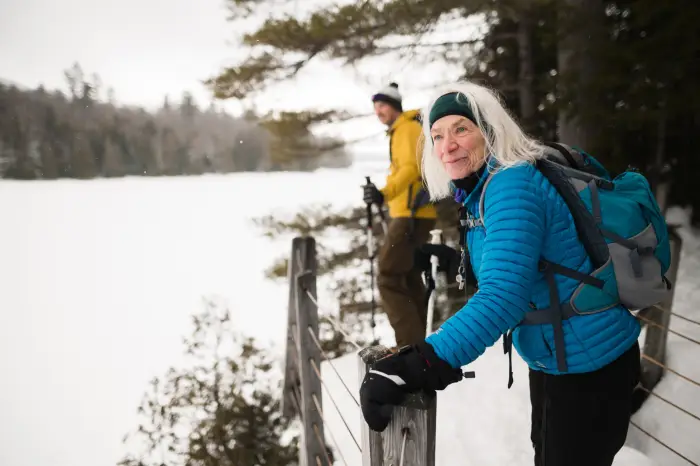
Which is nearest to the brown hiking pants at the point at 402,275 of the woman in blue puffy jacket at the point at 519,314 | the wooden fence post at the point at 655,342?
the wooden fence post at the point at 655,342

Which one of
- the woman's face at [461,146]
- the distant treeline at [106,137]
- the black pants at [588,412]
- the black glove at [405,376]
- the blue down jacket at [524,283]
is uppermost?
the distant treeline at [106,137]

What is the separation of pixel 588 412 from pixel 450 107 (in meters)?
0.95

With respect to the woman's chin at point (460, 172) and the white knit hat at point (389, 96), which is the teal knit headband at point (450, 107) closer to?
the woman's chin at point (460, 172)

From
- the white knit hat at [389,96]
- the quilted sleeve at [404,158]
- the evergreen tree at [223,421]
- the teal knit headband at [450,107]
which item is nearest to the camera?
the teal knit headband at [450,107]

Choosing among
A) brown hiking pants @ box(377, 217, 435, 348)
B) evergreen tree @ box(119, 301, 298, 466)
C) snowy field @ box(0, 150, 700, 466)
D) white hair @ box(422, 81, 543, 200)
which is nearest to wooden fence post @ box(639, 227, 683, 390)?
snowy field @ box(0, 150, 700, 466)

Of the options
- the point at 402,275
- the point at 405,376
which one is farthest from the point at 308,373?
the point at 405,376

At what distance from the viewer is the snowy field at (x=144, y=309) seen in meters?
2.99

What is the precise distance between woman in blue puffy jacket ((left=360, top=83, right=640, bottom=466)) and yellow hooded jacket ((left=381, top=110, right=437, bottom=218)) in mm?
1690

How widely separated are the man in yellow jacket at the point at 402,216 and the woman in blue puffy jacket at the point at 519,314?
1741mm

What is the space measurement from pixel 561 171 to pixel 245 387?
631 cm

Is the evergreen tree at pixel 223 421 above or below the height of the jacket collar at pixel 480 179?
below

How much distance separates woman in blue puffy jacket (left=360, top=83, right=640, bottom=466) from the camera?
0.88m

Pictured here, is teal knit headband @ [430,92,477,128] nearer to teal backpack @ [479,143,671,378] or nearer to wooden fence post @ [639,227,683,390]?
teal backpack @ [479,143,671,378]

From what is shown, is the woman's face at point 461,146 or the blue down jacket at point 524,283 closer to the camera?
the blue down jacket at point 524,283
